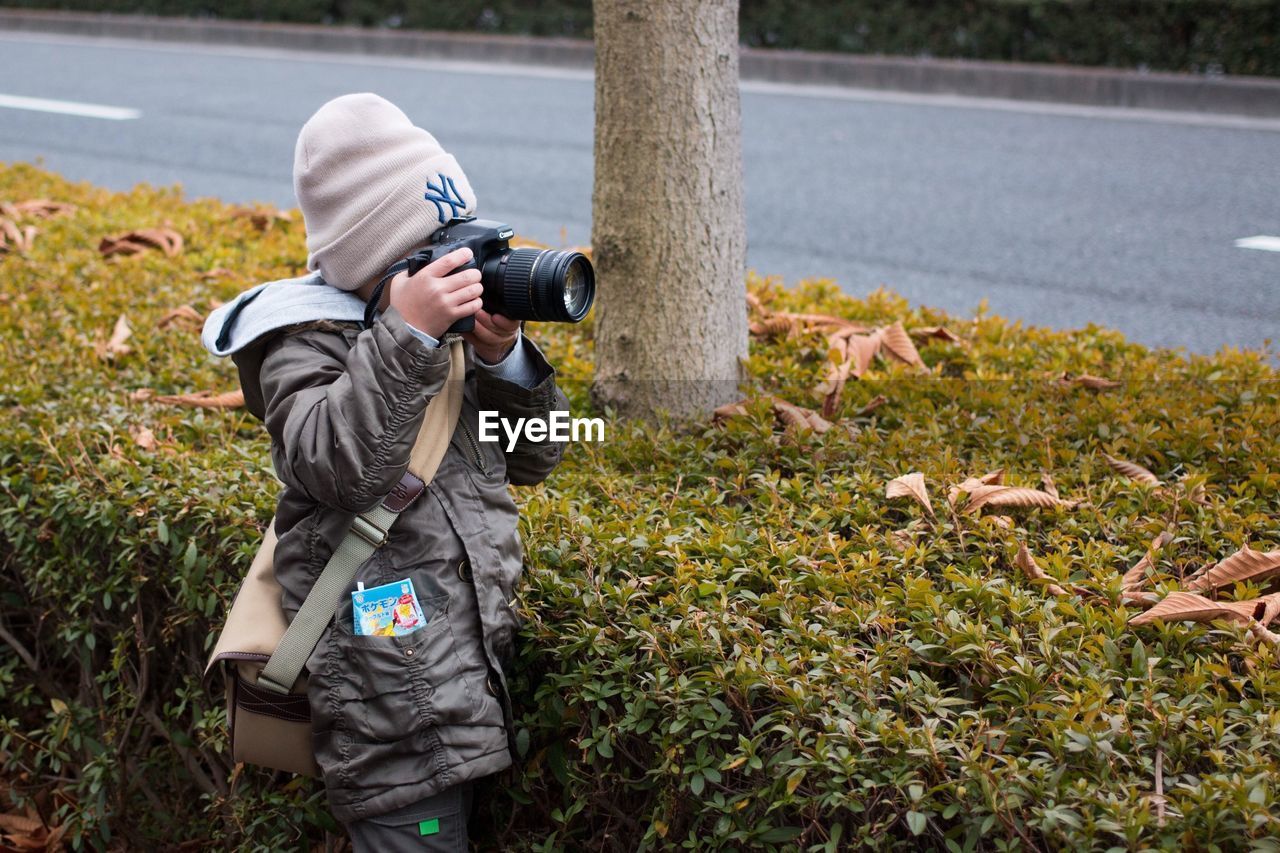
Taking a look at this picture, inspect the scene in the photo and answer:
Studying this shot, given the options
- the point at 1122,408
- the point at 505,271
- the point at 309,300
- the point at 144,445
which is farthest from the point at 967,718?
the point at 144,445

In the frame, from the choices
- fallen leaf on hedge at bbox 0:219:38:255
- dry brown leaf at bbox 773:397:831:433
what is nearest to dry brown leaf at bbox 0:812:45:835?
dry brown leaf at bbox 773:397:831:433

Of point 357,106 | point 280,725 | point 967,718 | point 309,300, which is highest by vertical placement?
point 357,106

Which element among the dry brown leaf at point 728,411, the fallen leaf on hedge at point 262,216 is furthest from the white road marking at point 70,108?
the dry brown leaf at point 728,411

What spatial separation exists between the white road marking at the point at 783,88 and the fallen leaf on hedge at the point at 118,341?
744 centimetres

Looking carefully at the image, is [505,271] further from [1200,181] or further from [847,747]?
[1200,181]

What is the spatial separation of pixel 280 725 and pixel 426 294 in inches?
28.9

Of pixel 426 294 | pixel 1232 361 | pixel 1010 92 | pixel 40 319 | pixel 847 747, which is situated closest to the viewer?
pixel 847 747

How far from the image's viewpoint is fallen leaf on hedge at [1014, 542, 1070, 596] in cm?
218

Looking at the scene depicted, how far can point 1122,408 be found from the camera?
304 cm

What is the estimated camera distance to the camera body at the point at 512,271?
1958mm

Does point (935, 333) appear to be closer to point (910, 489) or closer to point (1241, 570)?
point (910, 489)

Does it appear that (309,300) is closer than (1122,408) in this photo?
Yes

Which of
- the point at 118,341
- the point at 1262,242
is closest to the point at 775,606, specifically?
the point at 118,341

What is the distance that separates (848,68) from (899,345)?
27.9ft
